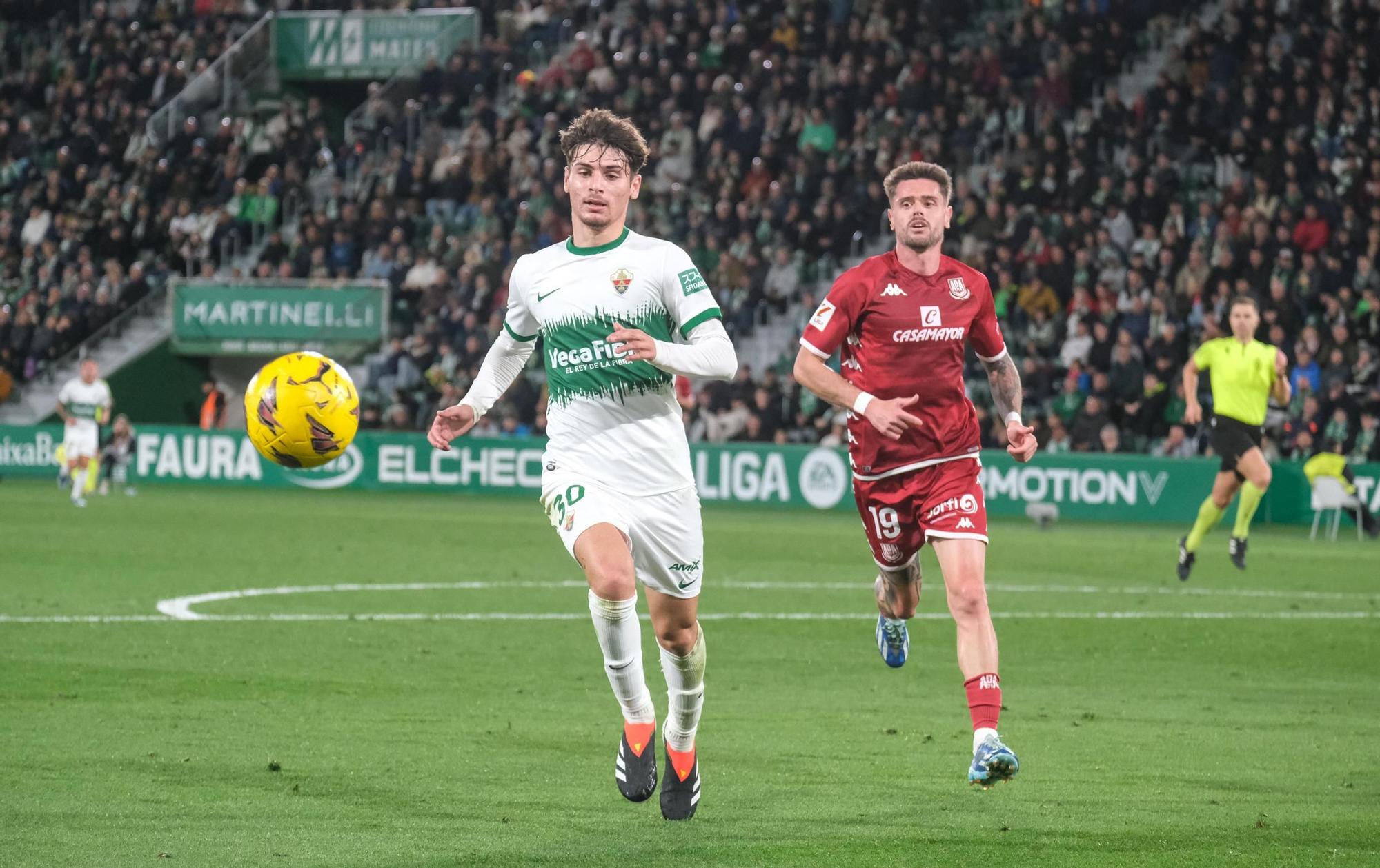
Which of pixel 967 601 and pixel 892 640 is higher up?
pixel 967 601

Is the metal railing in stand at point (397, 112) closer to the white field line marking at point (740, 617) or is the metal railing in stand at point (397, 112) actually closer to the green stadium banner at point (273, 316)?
the green stadium banner at point (273, 316)

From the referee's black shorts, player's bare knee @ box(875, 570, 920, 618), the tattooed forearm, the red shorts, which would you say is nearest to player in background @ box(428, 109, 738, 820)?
the red shorts

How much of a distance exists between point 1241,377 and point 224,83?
2942 cm

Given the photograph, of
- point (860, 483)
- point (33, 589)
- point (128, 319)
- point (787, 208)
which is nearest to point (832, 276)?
point (787, 208)

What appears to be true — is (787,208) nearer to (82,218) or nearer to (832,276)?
(832,276)

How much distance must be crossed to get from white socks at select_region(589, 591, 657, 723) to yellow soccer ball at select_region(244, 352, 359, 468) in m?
1.78

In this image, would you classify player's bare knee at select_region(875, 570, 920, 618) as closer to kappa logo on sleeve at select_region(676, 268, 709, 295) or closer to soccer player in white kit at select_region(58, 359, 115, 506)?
kappa logo on sleeve at select_region(676, 268, 709, 295)

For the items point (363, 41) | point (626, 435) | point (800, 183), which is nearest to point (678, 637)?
point (626, 435)

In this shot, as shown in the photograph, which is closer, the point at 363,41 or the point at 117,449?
the point at 117,449

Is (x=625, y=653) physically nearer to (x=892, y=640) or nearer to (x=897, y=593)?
(x=897, y=593)

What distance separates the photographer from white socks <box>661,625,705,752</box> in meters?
7.50

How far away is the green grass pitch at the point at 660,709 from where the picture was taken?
264 inches

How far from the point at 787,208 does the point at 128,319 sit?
46.6ft

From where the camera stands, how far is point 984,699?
25.2 feet
